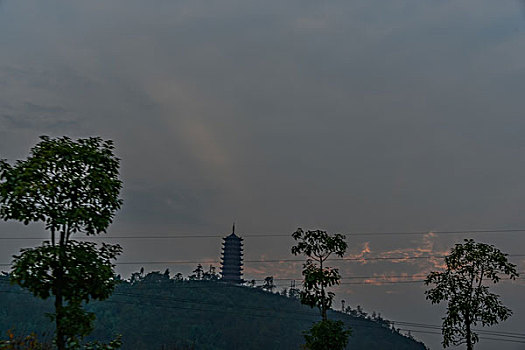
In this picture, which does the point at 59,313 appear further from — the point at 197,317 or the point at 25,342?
the point at 197,317

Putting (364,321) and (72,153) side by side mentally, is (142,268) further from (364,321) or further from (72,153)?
(72,153)

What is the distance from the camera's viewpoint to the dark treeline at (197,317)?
4240 inches

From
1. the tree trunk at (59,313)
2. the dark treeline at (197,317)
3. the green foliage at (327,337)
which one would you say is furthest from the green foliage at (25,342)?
the dark treeline at (197,317)

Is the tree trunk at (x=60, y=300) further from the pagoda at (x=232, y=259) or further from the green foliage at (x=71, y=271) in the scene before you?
the pagoda at (x=232, y=259)

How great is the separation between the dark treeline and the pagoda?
4.63 metres

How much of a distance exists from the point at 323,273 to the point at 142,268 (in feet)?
416

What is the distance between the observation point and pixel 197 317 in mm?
121812

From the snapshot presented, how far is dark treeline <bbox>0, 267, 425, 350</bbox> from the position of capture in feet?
353

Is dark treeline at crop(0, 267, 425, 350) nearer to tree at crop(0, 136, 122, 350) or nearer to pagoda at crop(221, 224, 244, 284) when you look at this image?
pagoda at crop(221, 224, 244, 284)

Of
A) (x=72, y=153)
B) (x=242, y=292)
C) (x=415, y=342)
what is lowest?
(x=415, y=342)

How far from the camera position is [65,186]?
12469 millimetres

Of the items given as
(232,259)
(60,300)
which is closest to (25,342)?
(60,300)

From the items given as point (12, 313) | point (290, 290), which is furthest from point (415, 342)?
point (12, 313)

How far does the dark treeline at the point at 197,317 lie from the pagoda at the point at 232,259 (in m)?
4.63
